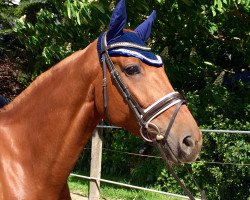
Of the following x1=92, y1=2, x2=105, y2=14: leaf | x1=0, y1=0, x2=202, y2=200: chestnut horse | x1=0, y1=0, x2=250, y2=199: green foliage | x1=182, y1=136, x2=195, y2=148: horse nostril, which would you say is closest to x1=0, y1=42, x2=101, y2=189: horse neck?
x1=0, y1=0, x2=202, y2=200: chestnut horse

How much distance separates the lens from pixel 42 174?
2824 millimetres

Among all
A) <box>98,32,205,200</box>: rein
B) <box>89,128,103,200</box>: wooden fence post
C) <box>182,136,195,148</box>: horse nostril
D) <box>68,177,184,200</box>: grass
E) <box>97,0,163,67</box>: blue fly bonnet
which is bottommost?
<box>68,177,184,200</box>: grass

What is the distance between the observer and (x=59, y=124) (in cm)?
286

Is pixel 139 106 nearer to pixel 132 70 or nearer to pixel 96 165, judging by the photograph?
pixel 132 70

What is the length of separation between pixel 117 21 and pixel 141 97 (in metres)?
0.46

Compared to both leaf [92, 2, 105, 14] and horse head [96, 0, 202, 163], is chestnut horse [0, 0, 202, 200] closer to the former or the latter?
horse head [96, 0, 202, 163]

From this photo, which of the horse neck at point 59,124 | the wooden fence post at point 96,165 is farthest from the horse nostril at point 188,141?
the wooden fence post at point 96,165

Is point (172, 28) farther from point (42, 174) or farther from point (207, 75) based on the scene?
point (42, 174)

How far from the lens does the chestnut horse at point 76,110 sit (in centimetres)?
270

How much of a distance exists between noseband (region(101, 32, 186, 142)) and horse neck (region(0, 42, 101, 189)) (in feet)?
0.30

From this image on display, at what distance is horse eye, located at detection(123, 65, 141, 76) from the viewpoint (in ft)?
8.93

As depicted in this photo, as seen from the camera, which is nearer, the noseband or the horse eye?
the noseband

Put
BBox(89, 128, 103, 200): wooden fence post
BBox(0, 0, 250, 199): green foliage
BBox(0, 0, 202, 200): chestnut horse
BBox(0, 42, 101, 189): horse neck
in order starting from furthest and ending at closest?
1. BBox(89, 128, 103, 200): wooden fence post
2. BBox(0, 0, 250, 199): green foliage
3. BBox(0, 42, 101, 189): horse neck
4. BBox(0, 0, 202, 200): chestnut horse

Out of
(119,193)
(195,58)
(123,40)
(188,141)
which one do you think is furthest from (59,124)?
(119,193)
